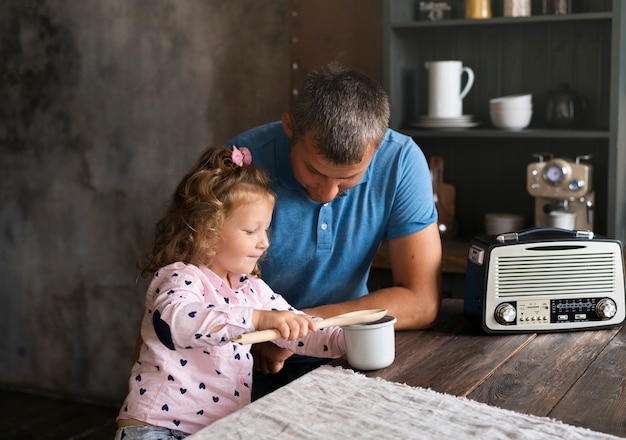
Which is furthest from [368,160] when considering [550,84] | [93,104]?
[93,104]

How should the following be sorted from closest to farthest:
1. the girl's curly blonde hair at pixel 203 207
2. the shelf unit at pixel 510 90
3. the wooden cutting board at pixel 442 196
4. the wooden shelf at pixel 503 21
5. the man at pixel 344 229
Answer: the girl's curly blonde hair at pixel 203 207
the man at pixel 344 229
the wooden shelf at pixel 503 21
the shelf unit at pixel 510 90
the wooden cutting board at pixel 442 196

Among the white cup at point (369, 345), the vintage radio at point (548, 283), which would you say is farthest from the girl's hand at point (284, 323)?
the vintage radio at point (548, 283)

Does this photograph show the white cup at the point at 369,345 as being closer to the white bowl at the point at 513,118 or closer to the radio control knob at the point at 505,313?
the radio control knob at the point at 505,313

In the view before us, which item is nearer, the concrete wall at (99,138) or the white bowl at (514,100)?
the white bowl at (514,100)

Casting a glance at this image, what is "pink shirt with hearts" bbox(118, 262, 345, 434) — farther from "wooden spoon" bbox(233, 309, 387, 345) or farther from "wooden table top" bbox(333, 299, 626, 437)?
"wooden table top" bbox(333, 299, 626, 437)

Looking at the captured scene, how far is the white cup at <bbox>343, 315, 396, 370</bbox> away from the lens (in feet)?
5.60

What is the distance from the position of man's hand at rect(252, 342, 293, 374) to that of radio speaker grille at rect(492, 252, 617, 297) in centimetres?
52

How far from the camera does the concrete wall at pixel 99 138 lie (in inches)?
160

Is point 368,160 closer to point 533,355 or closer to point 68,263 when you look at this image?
point 533,355

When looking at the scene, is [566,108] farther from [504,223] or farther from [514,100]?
[504,223]

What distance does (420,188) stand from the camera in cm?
227

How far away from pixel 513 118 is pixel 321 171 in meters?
1.57

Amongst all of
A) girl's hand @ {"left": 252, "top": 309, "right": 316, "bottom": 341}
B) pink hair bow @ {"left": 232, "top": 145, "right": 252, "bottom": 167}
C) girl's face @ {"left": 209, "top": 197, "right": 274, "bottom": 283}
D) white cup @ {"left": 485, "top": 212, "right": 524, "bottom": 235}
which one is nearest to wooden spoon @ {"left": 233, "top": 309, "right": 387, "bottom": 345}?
girl's hand @ {"left": 252, "top": 309, "right": 316, "bottom": 341}

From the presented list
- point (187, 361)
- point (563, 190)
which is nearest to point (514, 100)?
point (563, 190)
